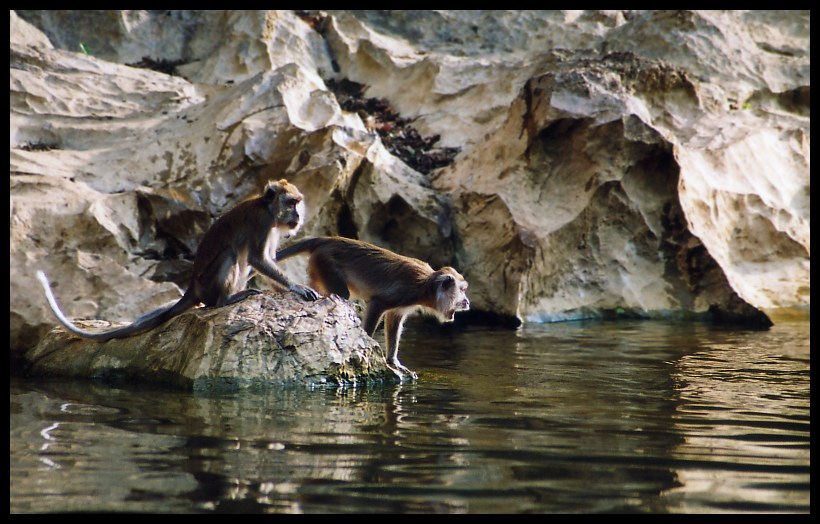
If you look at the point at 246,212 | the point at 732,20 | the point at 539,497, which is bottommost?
the point at 539,497

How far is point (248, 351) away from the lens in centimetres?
777

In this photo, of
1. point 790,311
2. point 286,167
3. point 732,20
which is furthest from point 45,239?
point 732,20

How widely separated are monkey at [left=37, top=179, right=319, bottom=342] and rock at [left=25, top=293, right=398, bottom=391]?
0.14 meters

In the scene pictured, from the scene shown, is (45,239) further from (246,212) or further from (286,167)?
(246,212)

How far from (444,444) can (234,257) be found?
3.41 m

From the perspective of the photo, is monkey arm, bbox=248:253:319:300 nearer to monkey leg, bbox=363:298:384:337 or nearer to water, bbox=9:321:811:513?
monkey leg, bbox=363:298:384:337

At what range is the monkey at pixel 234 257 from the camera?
833 centimetres

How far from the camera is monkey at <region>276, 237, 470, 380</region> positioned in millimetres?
9094

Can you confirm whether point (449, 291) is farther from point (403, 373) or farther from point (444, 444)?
point (444, 444)

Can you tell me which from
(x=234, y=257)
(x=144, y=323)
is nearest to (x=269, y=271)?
(x=234, y=257)

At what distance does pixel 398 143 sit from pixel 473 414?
11.2 meters

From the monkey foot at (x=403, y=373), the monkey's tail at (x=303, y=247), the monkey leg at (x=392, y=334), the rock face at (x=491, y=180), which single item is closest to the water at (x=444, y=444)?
the monkey foot at (x=403, y=373)

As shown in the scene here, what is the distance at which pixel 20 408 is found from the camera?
6914mm

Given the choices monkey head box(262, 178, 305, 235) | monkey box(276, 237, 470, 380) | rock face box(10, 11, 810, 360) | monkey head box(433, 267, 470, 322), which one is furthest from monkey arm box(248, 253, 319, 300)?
rock face box(10, 11, 810, 360)
